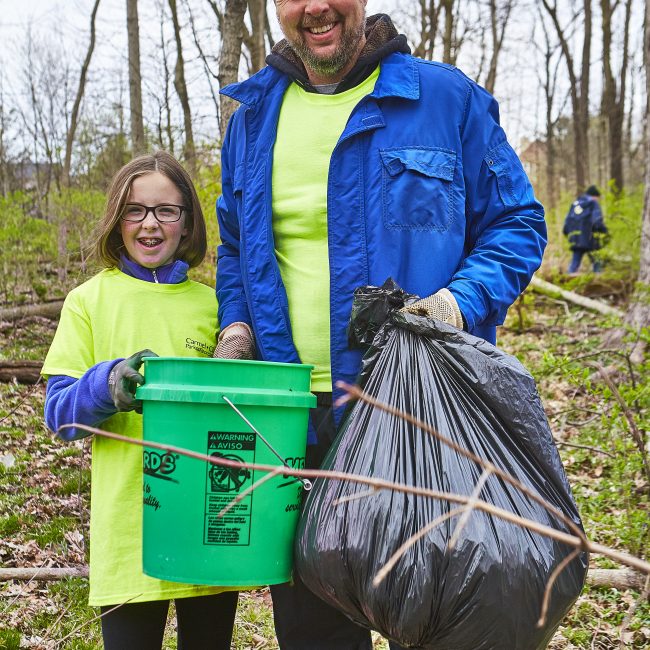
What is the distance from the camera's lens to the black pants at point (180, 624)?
1.85m

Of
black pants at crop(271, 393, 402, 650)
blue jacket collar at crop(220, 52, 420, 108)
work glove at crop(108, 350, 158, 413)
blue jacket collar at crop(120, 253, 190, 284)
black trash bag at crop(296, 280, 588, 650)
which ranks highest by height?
blue jacket collar at crop(220, 52, 420, 108)

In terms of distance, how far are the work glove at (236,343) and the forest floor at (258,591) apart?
954mm

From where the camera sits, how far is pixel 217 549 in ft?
5.20

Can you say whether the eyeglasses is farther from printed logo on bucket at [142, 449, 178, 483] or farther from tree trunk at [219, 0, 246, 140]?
tree trunk at [219, 0, 246, 140]

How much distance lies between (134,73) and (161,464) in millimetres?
9208

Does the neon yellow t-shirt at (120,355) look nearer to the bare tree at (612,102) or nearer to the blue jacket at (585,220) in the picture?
the blue jacket at (585,220)

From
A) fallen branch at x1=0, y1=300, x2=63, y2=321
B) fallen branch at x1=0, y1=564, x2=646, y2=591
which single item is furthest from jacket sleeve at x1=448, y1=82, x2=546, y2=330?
fallen branch at x1=0, y1=300, x2=63, y2=321

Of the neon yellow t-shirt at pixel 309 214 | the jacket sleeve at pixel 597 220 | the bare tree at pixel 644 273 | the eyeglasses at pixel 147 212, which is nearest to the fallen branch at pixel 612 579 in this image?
the neon yellow t-shirt at pixel 309 214

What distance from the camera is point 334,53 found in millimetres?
1926

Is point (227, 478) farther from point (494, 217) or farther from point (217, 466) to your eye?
point (494, 217)

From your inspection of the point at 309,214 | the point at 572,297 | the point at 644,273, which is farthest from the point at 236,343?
the point at 572,297

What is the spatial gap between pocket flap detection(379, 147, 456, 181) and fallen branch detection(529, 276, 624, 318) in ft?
20.7

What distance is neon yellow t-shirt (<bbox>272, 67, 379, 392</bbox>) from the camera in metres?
1.94

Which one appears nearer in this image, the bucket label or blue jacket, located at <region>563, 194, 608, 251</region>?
the bucket label
